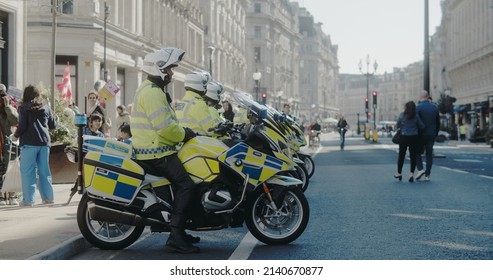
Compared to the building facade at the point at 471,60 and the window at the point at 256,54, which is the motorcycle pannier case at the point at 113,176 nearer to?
the building facade at the point at 471,60

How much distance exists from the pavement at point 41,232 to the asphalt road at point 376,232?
226 millimetres

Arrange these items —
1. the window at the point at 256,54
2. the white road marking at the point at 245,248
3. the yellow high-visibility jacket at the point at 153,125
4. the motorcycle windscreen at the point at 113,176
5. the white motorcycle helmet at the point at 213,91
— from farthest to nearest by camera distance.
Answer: the window at the point at 256,54
the white motorcycle helmet at the point at 213,91
the motorcycle windscreen at the point at 113,176
the yellow high-visibility jacket at the point at 153,125
the white road marking at the point at 245,248

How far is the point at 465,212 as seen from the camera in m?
10.4

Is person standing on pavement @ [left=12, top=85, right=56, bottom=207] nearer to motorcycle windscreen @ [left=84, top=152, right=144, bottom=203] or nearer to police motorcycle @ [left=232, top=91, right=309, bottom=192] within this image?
police motorcycle @ [left=232, top=91, right=309, bottom=192]

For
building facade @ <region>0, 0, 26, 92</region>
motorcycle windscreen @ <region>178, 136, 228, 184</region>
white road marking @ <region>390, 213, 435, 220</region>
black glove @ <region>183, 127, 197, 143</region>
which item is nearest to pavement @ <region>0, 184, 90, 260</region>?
motorcycle windscreen @ <region>178, 136, 228, 184</region>

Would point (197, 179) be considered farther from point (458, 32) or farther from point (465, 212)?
point (458, 32)

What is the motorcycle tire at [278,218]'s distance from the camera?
25.2 feet

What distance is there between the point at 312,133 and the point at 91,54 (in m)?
12.9

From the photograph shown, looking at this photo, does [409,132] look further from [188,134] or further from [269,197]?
[188,134]

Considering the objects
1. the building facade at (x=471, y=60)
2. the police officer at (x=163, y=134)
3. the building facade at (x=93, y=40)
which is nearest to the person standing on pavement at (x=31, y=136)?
the police officer at (x=163, y=134)

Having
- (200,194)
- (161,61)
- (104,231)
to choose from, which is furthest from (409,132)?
(161,61)

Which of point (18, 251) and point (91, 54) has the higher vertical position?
point (91, 54)

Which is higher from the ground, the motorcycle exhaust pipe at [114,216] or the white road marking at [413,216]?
the motorcycle exhaust pipe at [114,216]

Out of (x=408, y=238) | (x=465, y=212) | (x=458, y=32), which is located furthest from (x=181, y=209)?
(x=458, y=32)
